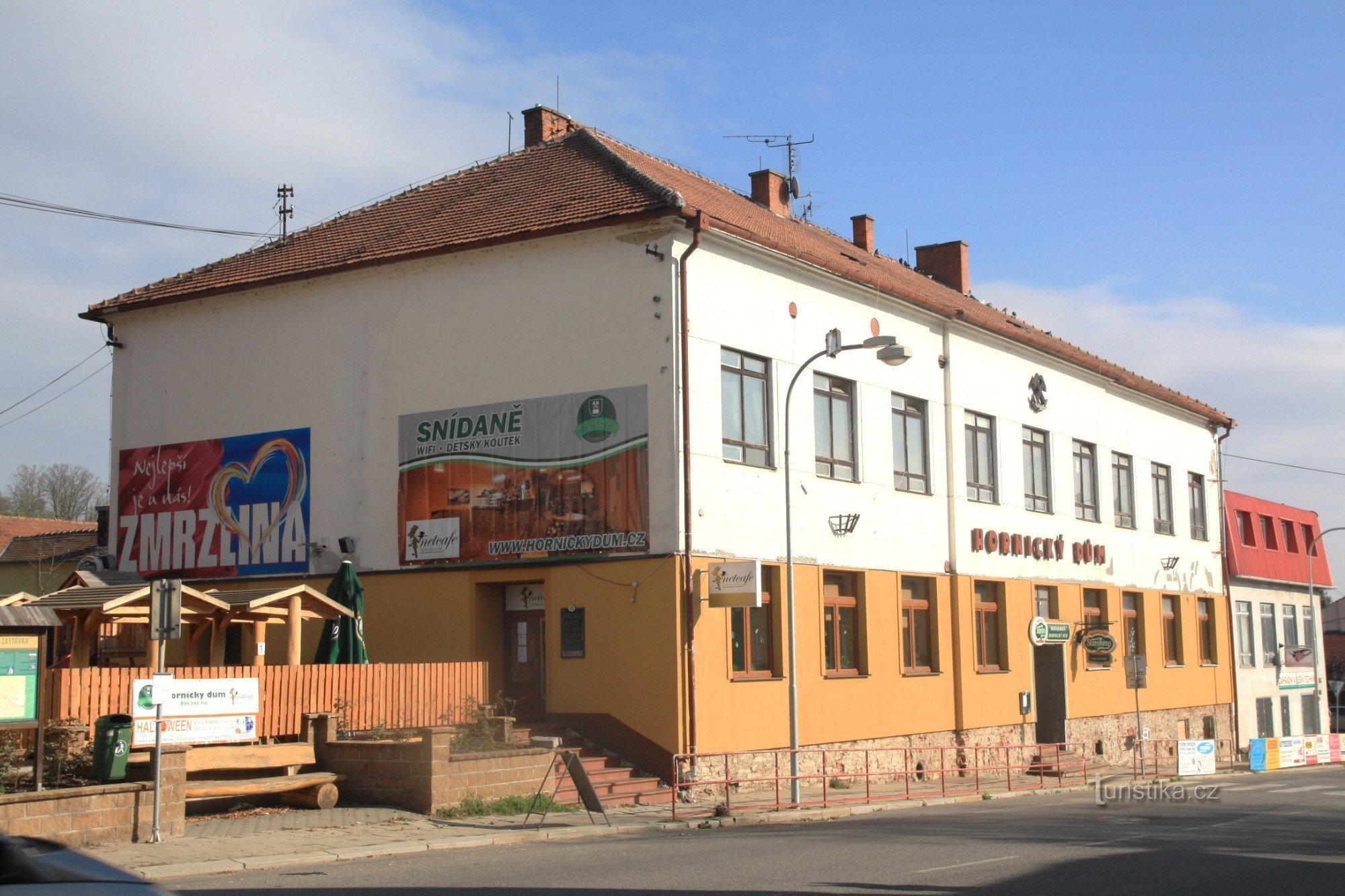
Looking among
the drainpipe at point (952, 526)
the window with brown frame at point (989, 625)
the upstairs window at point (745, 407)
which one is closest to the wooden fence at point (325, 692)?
the upstairs window at point (745, 407)

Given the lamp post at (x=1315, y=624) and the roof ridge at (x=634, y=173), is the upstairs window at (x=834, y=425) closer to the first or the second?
the roof ridge at (x=634, y=173)

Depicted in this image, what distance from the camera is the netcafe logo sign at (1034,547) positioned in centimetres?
3028

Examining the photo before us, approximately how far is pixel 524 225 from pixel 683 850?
12261mm

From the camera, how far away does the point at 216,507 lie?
26531mm

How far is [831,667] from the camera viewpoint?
24922 millimetres

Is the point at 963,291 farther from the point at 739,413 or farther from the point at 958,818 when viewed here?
the point at 958,818

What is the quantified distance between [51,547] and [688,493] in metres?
30.5

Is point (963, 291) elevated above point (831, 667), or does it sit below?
above

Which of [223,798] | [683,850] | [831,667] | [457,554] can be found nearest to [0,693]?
[223,798]

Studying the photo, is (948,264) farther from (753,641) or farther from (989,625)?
(753,641)

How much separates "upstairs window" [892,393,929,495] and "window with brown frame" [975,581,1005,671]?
11.0ft

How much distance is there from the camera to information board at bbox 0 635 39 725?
14086 millimetres

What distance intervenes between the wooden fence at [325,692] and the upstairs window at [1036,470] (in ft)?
53.4

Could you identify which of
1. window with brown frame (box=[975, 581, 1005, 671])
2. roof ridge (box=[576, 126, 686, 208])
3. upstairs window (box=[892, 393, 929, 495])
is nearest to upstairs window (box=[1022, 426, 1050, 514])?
window with brown frame (box=[975, 581, 1005, 671])
